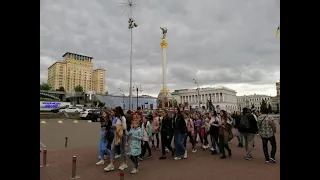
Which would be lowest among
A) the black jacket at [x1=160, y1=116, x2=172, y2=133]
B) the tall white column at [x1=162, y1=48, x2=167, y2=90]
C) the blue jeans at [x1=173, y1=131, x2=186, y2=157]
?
the blue jeans at [x1=173, y1=131, x2=186, y2=157]

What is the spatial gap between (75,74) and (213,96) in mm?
75399

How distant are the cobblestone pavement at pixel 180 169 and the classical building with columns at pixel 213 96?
363ft

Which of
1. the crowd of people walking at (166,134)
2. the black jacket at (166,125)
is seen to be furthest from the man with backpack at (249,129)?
the black jacket at (166,125)

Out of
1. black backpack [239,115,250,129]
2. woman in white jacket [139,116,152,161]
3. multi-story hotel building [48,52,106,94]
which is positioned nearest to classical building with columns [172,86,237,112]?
multi-story hotel building [48,52,106,94]

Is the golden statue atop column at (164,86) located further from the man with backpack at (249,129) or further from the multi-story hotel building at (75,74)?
the multi-story hotel building at (75,74)

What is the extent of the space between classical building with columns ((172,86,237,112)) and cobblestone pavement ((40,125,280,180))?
363 feet

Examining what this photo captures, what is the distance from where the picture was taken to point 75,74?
417ft

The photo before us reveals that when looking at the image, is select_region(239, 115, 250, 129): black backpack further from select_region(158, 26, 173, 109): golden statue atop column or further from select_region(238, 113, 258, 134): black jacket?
select_region(158, 26, 173, 109): golden statue atop column

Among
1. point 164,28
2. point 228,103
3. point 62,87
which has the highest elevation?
point 164,28

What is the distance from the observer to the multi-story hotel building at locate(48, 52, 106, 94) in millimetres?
121875
